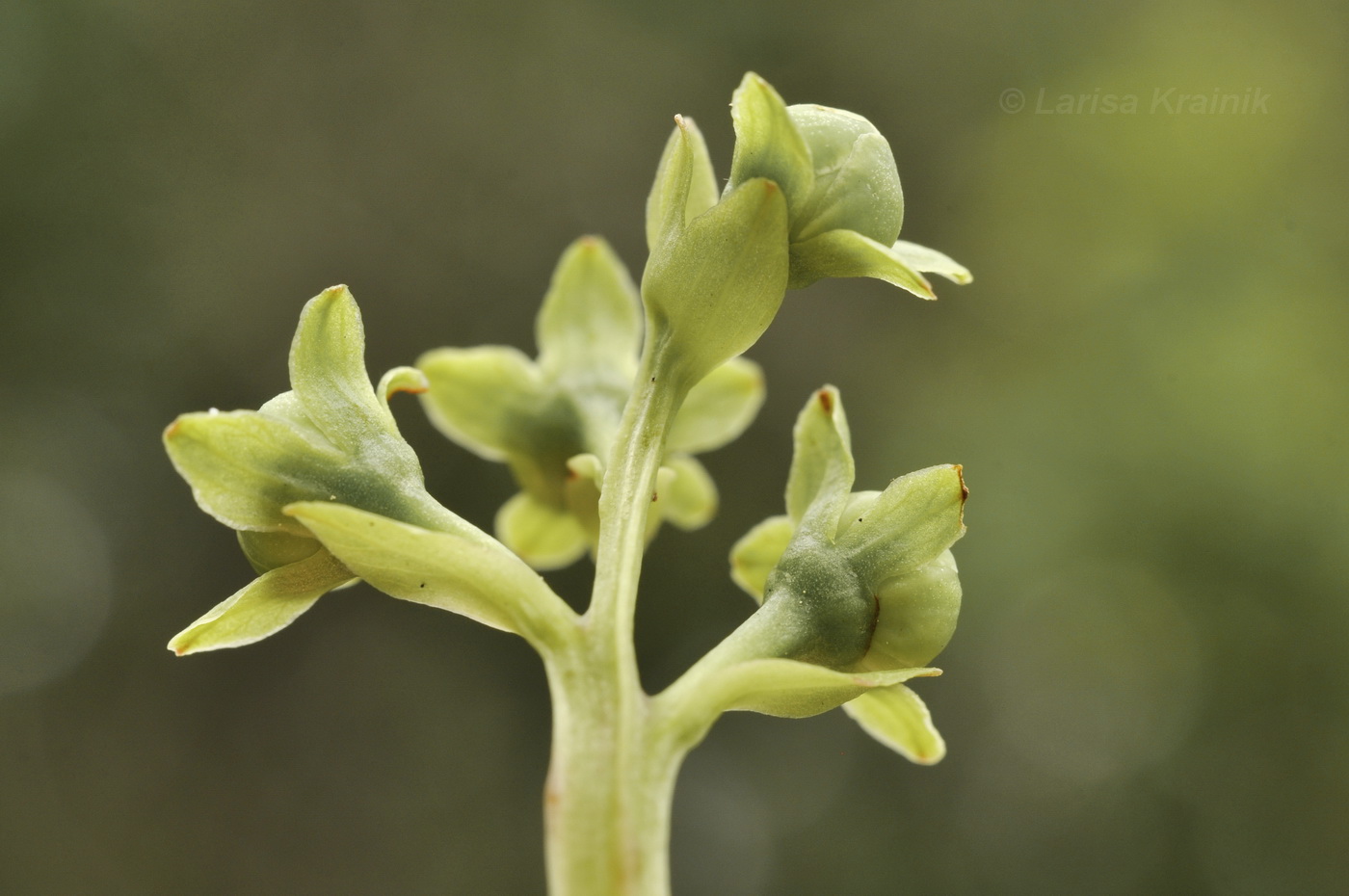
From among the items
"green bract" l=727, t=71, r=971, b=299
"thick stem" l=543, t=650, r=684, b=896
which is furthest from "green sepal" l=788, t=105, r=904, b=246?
"thick stem" l=543, t=650, r=684, b=896

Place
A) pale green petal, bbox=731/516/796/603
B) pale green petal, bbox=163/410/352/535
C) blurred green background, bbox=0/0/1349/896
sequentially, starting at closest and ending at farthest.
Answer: pale green petal, bbox=163/410/352/535, pale green petal, bbox=731/516/796/603, blurred green background, bbox=0/0/1349/896

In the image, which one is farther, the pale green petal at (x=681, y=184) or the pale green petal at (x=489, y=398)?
the pale green petal at (x=489, y=398)

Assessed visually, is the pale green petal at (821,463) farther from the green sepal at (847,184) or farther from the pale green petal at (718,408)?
the pale green petal at (718,408)

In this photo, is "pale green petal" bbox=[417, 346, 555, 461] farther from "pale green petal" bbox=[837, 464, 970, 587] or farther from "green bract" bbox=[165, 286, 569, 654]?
"pale green petal" bbox=[837, 464, 970, 587]

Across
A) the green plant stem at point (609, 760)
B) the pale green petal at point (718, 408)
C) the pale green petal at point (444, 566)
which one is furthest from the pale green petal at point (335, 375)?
the pale green petal at point (718, 408)

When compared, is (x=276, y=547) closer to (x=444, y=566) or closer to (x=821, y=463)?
(x=444, y=566)

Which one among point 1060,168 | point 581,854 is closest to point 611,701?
point 581,854

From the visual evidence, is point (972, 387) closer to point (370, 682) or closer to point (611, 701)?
point (370, 682)

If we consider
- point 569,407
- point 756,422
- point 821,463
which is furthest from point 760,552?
point 756,422
